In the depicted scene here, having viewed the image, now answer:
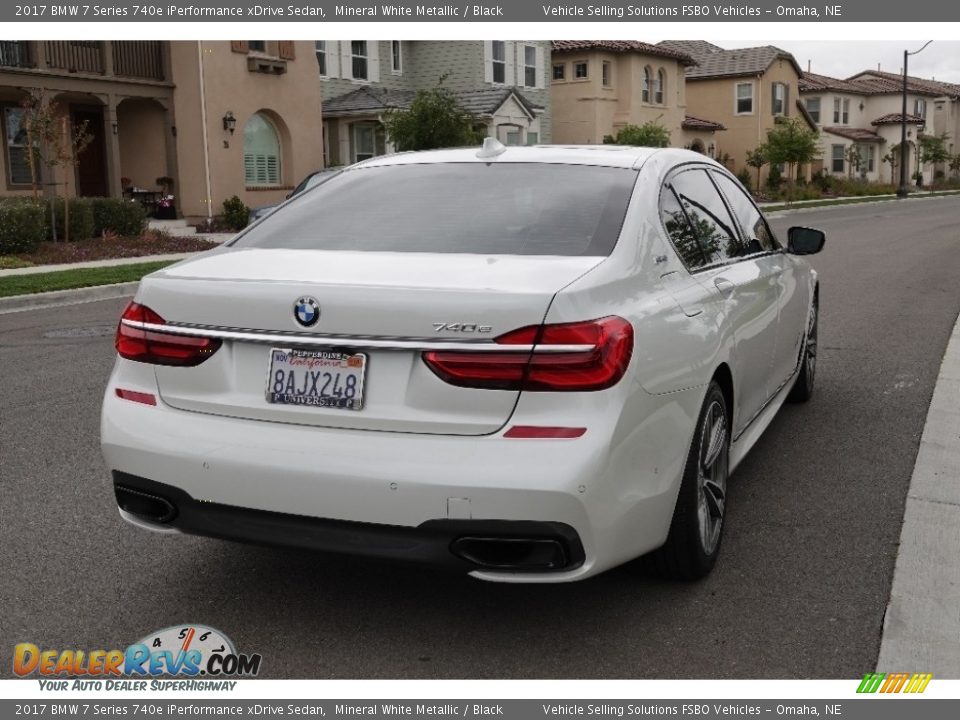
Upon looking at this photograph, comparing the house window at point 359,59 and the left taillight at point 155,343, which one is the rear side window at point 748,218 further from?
the house window at point 359,59

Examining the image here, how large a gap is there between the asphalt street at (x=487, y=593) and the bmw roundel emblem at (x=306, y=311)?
1.10m

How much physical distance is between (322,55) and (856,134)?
45.0m

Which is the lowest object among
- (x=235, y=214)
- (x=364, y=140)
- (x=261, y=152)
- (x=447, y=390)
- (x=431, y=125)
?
(x=235, y=214)

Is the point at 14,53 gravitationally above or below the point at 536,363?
above

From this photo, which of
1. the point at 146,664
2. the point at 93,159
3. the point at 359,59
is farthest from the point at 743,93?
the point at 146,664

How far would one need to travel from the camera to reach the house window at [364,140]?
3581cm

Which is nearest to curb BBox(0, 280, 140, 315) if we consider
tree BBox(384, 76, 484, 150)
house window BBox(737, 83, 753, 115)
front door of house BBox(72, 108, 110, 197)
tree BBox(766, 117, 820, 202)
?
tree BBox(384, 76, 484, 150)

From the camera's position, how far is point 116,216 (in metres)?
22.6

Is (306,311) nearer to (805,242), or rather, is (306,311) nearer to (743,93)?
(805,242)

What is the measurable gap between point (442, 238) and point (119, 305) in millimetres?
10370

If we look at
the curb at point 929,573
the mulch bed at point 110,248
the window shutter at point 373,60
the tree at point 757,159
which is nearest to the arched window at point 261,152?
the mulch bed at point 110,248

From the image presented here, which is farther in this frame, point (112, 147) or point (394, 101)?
point (394, 101)

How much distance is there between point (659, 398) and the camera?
365cm

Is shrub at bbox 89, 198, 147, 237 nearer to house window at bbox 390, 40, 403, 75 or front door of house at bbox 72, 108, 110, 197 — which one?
front door of house at bbox 72, 108, 110, 197
